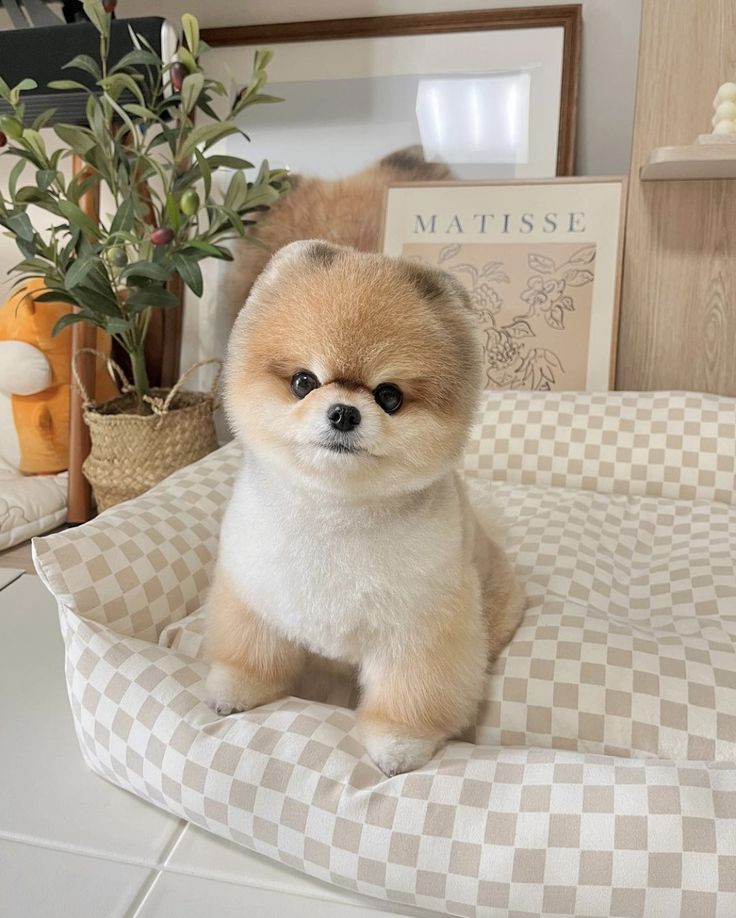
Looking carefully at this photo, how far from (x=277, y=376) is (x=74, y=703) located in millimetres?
443

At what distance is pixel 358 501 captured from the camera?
0.72m

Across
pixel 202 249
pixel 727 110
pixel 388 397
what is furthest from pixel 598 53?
pixel 388 397

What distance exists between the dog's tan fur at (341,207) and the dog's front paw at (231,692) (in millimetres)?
1313

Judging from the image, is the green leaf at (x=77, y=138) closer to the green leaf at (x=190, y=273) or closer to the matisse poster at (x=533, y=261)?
the green leaf at (x=190, y=273)

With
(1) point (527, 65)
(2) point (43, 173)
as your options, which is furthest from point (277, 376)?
(1) point (527, 65)

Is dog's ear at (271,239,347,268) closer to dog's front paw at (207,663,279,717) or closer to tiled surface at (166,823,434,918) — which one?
dog's front paw at (207,663,279,717)

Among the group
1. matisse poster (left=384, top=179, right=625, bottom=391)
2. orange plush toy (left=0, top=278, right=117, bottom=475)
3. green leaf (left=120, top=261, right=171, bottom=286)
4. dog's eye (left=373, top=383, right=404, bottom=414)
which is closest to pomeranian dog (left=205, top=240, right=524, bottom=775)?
dog's eye (left=373, top=383, right=404, bottom=414)

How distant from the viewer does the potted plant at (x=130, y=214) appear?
1.49 m

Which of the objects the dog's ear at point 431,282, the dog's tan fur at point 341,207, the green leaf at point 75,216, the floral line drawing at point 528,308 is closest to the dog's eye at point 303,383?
the dog's ear at point 431,282

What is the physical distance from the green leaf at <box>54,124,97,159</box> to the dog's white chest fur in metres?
1.02

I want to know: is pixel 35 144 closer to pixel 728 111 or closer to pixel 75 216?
pixel 75 216

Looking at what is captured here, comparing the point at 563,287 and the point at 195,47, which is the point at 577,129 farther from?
the point at 195,47

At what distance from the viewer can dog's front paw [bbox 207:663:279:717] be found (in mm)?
830

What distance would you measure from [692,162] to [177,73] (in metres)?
0.97
